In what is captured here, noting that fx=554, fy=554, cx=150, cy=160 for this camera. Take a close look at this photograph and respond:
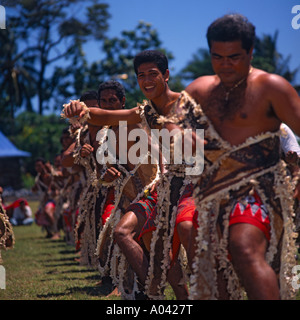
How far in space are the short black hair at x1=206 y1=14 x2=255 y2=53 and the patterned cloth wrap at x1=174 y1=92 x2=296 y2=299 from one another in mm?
492

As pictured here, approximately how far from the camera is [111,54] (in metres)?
32.2

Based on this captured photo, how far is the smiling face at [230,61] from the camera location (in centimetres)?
331

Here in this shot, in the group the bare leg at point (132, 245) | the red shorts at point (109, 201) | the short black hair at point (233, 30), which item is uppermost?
the short black hair at point (233, 30)

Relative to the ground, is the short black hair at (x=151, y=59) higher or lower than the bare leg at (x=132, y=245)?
higher

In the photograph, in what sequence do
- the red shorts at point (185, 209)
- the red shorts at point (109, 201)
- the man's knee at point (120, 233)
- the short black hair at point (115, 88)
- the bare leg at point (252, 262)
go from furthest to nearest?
the red shorts at point (109, 201) → the short black hair at point (115, 88) → the man's knee at point (120, 233) → the red shorts at point (185, 209) → the bare leg at point (252, 262)

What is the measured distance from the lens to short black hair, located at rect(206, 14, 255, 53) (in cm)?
330

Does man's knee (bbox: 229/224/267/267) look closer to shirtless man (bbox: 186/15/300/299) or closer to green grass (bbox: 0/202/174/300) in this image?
shirtless man (bbox: 186/15/300/299)

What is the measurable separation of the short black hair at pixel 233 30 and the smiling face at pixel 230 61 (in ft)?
0.10

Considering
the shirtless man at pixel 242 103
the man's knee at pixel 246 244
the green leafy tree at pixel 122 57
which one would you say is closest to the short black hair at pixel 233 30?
the shirtless man at pixel 242 103

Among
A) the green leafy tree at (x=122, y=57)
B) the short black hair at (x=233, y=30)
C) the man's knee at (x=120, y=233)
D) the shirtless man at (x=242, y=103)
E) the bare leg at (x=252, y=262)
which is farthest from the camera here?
the green leafy tree at (x=122, y=57)

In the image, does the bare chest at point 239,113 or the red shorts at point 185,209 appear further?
the red shorts at point 185,209

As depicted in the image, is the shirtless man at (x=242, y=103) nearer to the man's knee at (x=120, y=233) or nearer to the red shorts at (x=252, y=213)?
the red shorts at (x=252, y=213)
